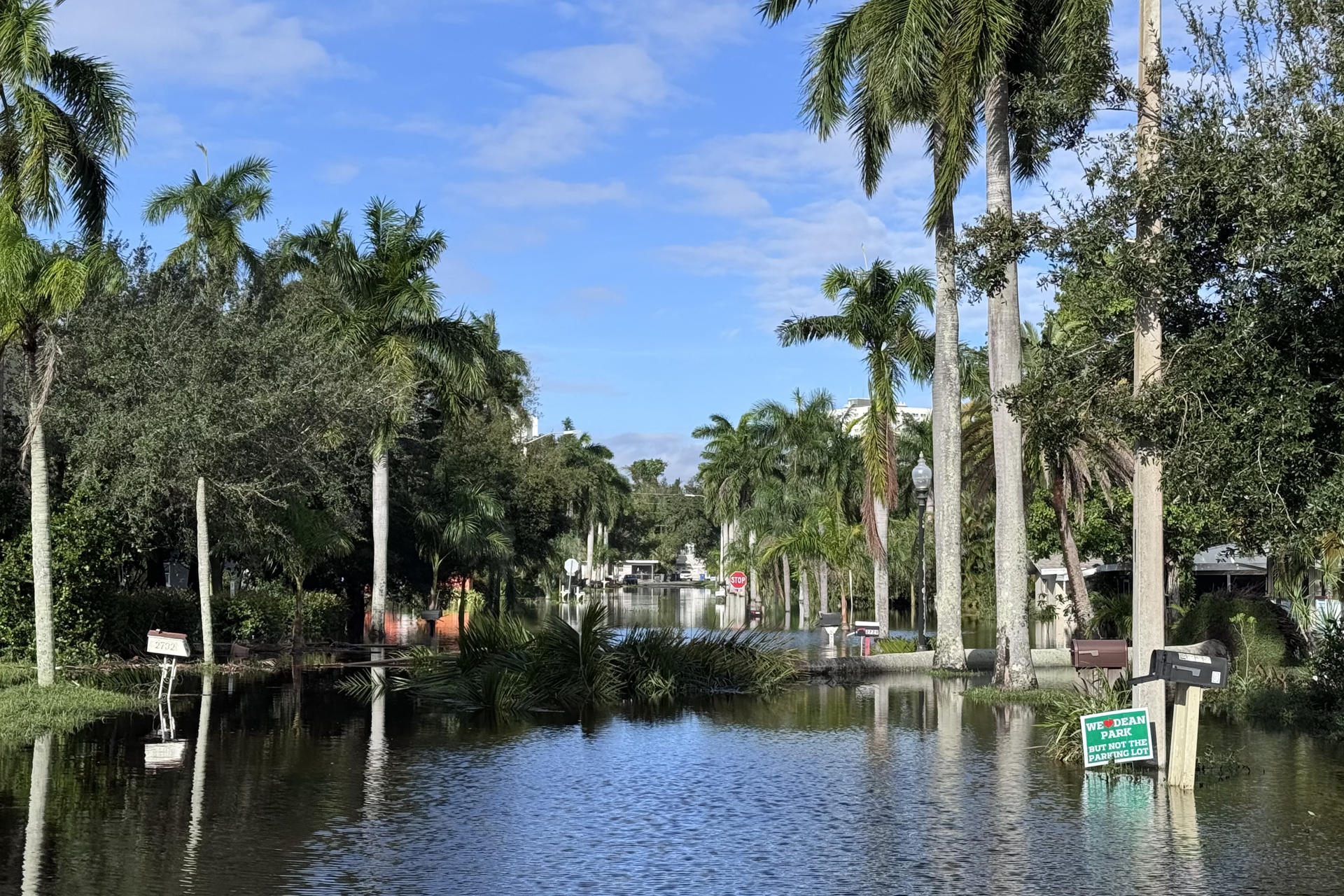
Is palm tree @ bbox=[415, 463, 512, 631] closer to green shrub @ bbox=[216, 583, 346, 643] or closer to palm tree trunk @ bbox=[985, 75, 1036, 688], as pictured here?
green shrub @ bbox=[216, 583, 346, 643]

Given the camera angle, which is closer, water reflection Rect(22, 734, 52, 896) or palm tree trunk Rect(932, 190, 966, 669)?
water reflection Rect(22, 734, 52, 896)

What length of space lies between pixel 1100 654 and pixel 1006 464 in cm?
682

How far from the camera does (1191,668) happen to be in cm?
1247

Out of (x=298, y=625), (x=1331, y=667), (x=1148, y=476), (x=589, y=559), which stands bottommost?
(x=1331, y=667)

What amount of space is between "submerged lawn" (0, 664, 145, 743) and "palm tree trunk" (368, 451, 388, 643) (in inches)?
634

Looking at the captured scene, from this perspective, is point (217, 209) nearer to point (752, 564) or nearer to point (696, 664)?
point (696, 664)

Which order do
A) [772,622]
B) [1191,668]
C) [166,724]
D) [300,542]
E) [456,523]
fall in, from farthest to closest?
1. [772,622]
2. [456,523]
3. [300,542]
4. [166,724]
5. [1191,668]

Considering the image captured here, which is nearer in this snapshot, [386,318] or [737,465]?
[386,318]

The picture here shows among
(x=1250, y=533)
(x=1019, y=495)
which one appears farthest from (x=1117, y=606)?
(x=1250, y=533)

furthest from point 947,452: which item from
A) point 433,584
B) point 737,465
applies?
point 737,465

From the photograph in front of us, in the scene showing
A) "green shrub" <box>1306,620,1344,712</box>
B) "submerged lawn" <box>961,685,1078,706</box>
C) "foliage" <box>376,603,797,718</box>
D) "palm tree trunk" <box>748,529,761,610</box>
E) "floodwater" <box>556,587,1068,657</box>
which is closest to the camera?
"green shrub" <box>1306,620,1344,712</box>

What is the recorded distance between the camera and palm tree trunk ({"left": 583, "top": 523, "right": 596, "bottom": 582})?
360ft

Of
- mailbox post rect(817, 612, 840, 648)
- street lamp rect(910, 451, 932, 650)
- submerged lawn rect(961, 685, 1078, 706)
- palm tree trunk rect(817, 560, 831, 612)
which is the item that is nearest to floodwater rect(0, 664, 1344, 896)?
submerged lawn rect(961, 685, 1078, 706)

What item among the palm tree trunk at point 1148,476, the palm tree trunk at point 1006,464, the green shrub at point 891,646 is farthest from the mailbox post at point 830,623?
the palm tree trunk at point 1148,476
